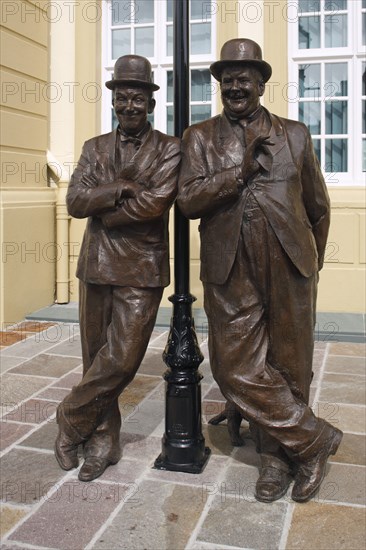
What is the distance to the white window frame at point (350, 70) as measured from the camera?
8492 millimetres

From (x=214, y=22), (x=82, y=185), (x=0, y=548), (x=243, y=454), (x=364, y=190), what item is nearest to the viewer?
(x=0, y=548)

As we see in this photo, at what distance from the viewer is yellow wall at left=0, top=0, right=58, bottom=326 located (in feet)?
25.8

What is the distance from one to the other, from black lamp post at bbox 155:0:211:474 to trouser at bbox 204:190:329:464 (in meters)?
0.36

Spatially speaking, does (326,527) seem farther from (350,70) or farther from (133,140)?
(350,70)

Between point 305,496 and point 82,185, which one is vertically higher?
point 82,185

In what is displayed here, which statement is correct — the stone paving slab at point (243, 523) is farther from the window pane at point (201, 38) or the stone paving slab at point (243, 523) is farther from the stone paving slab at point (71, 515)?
the window pane at point (201, 38)

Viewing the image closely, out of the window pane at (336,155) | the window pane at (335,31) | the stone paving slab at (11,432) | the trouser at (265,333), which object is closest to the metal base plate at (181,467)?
the trouser at (265,333)

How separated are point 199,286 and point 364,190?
96.3 inches

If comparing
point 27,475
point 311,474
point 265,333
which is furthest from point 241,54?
point 27,475

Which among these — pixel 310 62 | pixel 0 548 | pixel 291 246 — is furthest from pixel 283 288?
pixel 310 62

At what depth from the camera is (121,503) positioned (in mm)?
3441

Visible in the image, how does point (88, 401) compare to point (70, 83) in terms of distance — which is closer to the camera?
point (88, 401)

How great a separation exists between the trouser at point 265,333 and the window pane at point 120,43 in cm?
662

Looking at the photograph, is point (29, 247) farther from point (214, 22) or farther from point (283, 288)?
point (283, 288)
